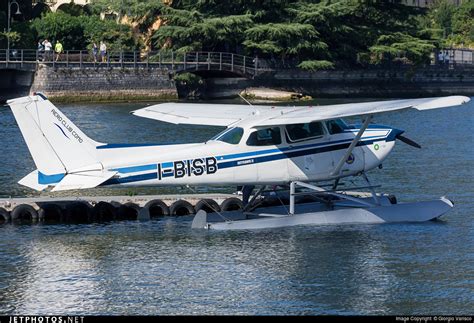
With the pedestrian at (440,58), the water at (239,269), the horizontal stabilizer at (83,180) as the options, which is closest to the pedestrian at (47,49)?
the pedestrian at (440,58)

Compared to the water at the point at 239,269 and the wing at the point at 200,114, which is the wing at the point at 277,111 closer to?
the wing at the point at 200,114

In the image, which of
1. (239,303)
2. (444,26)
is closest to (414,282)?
(239,303)

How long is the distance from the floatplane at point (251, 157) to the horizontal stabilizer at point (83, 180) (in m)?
0.02

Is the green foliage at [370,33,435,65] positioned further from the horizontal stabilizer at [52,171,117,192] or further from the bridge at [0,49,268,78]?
the horizontal stabilizer at [52,171,117,192]

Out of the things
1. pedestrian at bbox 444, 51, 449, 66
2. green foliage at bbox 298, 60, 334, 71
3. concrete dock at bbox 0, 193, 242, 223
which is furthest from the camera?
pedestrian at bbox 444, 51, 449, 66

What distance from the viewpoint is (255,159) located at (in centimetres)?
2162

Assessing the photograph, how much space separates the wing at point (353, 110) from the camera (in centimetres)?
2045

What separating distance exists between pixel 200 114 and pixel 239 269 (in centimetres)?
593

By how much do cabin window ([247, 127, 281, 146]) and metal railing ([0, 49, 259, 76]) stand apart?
3580 centimetres

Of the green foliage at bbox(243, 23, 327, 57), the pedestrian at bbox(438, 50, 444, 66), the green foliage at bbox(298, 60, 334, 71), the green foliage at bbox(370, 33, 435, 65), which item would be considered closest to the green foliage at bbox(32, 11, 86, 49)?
the green foliage at bbox(243, 23, 327, 57)

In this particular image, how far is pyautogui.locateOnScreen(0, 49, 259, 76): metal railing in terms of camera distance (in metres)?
57.1

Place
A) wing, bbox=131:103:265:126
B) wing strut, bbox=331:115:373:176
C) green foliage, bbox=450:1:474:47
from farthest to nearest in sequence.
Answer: green foliage, bbox=450:1:474:47
wing, bbox=131:103:265:126
wing strut, bbox=331:115:373:176

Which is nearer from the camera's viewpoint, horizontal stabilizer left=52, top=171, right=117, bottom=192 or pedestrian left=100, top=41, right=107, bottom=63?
horizontal stabilizer left=52, top=171, right=117, bottom=192

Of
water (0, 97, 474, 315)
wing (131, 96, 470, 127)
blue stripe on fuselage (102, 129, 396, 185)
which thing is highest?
wing (131, 96, 470, 127)
